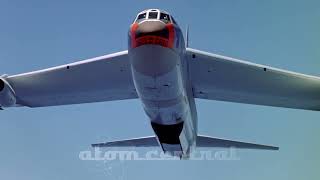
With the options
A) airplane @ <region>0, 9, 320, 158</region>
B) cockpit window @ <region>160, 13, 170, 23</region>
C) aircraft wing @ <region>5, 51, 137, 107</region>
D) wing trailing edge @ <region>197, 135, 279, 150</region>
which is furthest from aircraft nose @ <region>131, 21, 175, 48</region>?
wing trailing edge @ <region>197, 135, 279, 150</region>

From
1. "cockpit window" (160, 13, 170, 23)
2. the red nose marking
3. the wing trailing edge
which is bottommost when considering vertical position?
the wing trailing edge

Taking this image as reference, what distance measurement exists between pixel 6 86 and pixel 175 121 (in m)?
9.17

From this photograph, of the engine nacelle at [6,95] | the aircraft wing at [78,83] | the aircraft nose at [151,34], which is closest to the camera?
the aircraft nose at [151,34]

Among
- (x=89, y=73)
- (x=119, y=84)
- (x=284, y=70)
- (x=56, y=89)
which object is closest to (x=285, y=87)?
(x=284, y=70)

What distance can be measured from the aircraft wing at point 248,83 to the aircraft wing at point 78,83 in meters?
3.64

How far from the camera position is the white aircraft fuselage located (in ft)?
50.6

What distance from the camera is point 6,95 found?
22250 mm

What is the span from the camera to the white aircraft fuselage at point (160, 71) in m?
15.4

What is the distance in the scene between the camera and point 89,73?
71.9 ft

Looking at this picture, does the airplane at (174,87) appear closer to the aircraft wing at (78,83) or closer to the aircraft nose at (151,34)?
the aircraft wing at (78,83)

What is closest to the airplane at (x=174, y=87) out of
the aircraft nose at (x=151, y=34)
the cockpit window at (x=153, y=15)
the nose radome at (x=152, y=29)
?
the cockpit window at (x=153, y=15)

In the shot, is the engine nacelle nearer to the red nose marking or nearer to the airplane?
the airplane

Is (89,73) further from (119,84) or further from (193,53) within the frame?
(193,53)

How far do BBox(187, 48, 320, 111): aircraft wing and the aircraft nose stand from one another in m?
4.72
